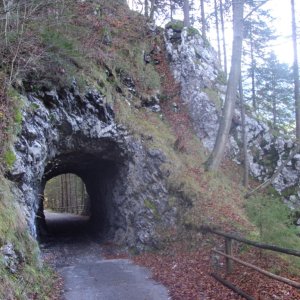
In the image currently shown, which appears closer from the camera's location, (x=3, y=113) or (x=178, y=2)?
(x=3, y=113)

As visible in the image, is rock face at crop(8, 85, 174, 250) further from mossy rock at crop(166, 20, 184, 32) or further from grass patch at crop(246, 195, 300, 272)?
mossy rock at crop(166, 20, 184, 32)

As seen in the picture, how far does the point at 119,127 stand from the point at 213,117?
4892mm

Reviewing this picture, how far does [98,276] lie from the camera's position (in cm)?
943

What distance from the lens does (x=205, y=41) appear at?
1881 centimetres

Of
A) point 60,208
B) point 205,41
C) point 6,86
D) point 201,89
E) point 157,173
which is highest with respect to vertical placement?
point 205,41

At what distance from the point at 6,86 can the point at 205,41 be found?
1209 cm

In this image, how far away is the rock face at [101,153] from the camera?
1026 cm

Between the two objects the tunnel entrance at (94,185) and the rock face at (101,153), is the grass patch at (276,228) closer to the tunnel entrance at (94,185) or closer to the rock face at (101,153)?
the rock face at (101,153)

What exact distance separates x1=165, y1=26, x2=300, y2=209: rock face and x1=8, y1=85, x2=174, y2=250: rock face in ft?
12.7

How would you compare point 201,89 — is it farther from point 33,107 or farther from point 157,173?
point 33,107

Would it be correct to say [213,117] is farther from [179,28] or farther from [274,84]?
[274,84]

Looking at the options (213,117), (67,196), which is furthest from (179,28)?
(67,196)

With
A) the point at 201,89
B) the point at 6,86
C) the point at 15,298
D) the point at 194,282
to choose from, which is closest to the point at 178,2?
→ the point at 201,89

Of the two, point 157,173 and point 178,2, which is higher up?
point 178,2
